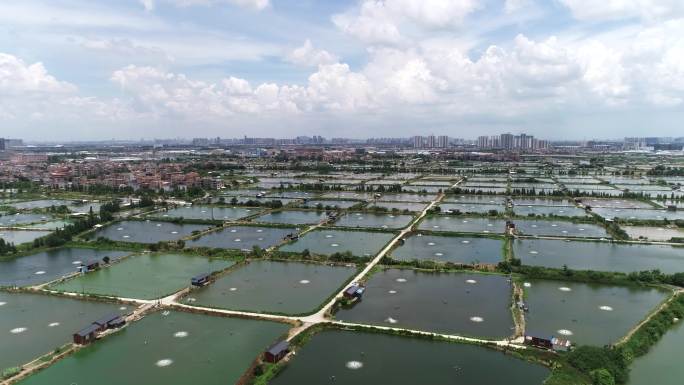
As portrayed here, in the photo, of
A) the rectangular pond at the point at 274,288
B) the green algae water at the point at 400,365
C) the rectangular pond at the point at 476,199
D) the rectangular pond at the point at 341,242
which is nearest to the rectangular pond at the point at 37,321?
the rectangular pond at the point at 274,288

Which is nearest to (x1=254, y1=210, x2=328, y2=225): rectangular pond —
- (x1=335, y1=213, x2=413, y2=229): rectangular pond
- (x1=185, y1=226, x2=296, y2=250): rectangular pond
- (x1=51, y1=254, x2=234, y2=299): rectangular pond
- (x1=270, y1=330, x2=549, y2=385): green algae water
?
(x1=335, y1=213, x2=413, y2=229): rectangular pond

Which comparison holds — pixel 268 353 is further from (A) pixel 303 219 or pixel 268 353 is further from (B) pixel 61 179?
(B) pixel 61 179

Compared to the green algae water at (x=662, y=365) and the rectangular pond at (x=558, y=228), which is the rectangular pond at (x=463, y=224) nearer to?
the rectangular pond at (x=558, y=228)

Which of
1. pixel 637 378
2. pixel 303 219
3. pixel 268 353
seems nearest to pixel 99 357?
pixel 268 353

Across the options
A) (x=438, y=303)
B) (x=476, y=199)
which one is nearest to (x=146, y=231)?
(x=438, y=303)

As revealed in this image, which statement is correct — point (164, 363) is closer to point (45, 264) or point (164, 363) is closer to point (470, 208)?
point (45, 264)
